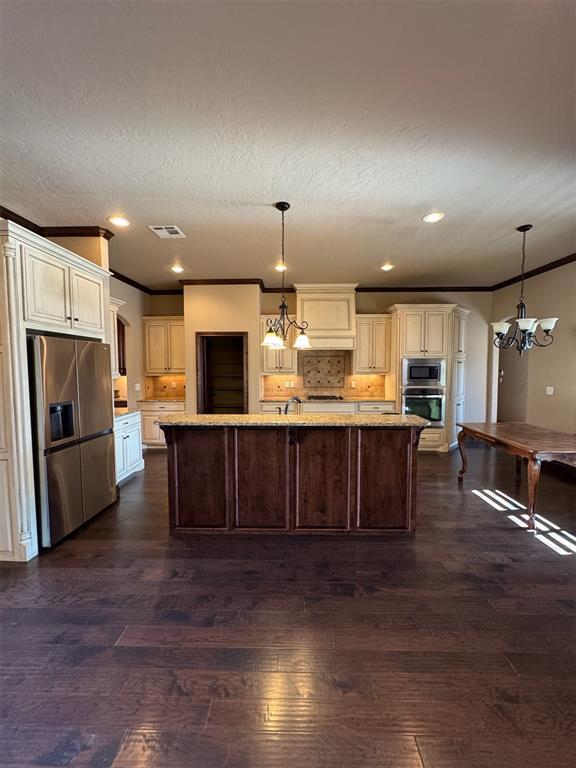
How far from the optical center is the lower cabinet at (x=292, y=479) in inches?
115

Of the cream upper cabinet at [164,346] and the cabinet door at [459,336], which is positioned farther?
the cream upper cabinet at [164,346]

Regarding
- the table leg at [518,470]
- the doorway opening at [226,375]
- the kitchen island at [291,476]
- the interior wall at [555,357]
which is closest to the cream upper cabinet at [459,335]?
the interior wall at [555,357]

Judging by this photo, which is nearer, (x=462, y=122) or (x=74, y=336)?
(x=462, y=122)

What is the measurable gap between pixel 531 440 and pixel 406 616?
2.39m

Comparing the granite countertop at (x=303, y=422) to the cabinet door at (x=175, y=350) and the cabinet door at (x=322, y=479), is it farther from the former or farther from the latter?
the cabinet door at (x=175, y=350)

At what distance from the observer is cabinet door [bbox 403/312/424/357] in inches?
223

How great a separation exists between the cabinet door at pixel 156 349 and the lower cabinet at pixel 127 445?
164 cm

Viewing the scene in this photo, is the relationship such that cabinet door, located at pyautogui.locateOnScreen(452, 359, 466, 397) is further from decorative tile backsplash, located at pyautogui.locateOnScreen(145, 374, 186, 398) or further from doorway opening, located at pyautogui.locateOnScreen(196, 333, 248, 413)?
decorative tile backsplash, located at pyautogui.locateOnScreen(145, 374, 186, 398)

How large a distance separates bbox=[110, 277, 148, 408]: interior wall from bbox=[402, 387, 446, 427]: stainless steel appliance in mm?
4600

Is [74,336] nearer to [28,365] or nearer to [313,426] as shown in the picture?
[28,365]

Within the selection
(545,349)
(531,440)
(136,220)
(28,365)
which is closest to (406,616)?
(531,440)

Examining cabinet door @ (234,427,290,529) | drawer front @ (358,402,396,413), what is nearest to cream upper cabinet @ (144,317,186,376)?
drawer front @ (358,402,396,413)

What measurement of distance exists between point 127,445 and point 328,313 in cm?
374

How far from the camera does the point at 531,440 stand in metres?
3.40
